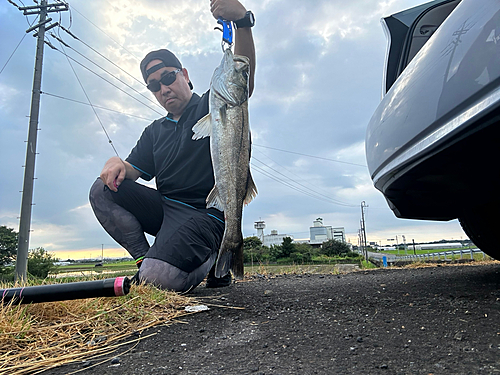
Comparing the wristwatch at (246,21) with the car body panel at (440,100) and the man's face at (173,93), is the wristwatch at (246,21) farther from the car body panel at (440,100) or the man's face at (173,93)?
the car body panel at (440,100)

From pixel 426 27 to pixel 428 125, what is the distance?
1177mm

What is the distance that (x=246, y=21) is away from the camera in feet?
9.23

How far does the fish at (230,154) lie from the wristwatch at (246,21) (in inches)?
25.5

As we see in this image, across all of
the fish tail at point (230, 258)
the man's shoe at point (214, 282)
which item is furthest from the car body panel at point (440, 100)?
the man's shoe at point (214, 282)

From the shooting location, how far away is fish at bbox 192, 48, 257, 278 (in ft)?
7.55

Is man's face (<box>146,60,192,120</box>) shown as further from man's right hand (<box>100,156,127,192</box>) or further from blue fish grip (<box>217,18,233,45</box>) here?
blue fish grip (<box>217,18,233,45</box>)

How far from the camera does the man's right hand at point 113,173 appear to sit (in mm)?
3168

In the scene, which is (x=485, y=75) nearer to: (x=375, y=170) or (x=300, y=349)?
(x=375, y=170)

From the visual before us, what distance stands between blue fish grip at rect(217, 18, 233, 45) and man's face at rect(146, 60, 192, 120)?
1026 millimetres

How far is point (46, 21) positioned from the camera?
1107 cm

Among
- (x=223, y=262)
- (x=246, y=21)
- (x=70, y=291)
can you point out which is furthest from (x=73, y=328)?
(x=246, y=21)

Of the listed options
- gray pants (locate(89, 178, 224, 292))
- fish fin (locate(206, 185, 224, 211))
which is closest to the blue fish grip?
fish fin (locate(206, 185, 224, 211))

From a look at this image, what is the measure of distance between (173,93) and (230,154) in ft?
5.13

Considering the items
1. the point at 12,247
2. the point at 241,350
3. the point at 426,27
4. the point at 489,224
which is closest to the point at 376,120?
the point at 426,27
